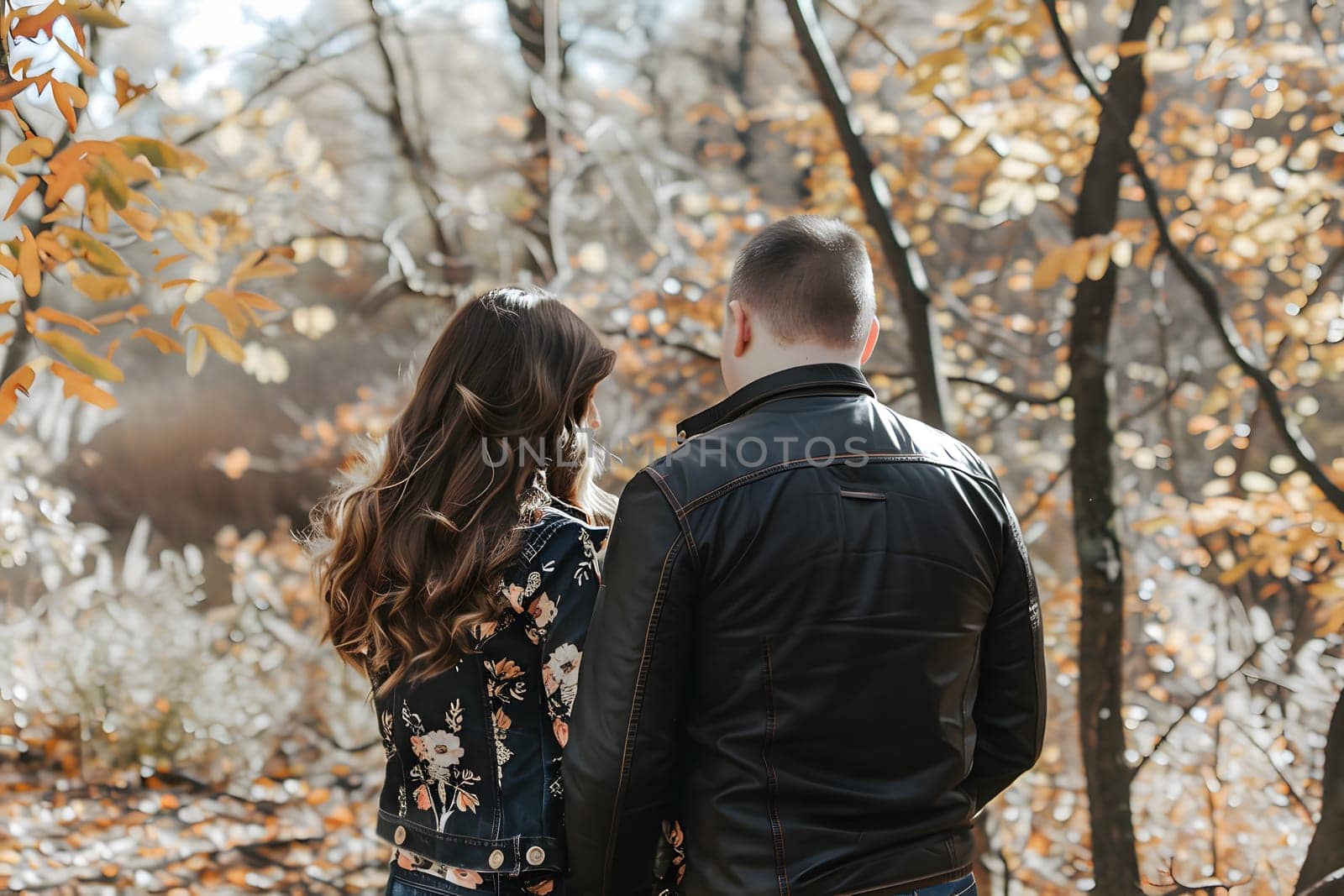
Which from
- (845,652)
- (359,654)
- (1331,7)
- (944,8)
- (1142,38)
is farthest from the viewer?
(944,8)

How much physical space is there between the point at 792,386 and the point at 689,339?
90.0 inches

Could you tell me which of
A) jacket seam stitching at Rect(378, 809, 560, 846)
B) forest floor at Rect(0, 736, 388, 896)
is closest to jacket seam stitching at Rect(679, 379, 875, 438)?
jacket seam stitching at Rect(378, 809, 560, 846)

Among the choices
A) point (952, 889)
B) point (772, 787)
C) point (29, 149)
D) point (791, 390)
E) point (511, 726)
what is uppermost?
point (29, 149)

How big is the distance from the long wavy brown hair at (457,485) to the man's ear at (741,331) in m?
0.22

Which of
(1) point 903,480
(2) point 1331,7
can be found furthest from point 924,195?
(1) point 903,480

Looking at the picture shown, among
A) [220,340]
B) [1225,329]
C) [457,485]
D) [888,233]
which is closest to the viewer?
[457,485]

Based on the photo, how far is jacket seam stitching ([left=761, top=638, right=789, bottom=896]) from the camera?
3.88 ft

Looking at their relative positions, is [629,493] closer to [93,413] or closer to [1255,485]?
[1255,485]

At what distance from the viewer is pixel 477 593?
1348 millimetres

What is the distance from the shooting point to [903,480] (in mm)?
1248

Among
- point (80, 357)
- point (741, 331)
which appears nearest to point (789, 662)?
point (741, 331)

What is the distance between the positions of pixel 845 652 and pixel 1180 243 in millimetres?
2592

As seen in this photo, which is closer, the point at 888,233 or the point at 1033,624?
the point at 1033,624

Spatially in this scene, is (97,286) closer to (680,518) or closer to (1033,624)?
(680,518)
